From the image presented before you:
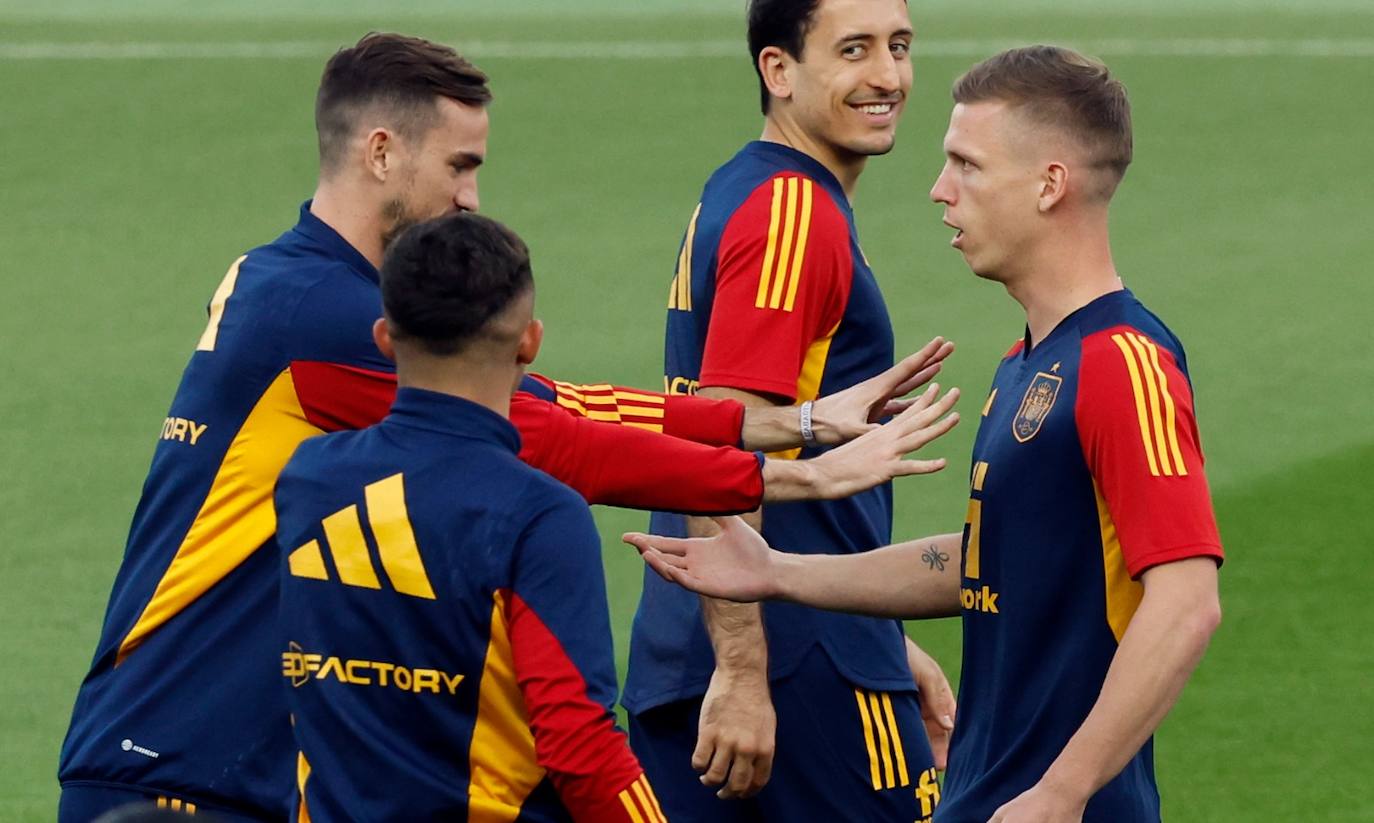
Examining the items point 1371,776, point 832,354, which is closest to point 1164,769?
point 1371,776

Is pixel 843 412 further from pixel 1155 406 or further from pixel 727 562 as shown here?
pixel 1155 406

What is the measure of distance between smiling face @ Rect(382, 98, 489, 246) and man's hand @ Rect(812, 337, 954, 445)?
822 mm

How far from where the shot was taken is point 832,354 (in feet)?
16.4

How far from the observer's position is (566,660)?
3.50 metres

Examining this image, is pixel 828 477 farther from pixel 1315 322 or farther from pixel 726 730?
pixel 1315 322

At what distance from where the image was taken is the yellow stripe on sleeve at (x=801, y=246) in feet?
15.9

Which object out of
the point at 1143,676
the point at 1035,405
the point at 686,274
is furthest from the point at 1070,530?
the point at 686,274

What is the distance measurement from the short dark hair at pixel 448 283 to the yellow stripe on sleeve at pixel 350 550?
296 millimetres

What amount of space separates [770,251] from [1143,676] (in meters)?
1.49

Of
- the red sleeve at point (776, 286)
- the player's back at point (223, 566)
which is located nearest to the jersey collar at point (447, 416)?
the player's back at point (223, 566)

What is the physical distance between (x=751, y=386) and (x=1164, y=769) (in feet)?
9.63

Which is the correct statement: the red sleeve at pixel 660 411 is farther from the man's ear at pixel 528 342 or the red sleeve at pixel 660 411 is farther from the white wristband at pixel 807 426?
the man's ear at pixel 528 342

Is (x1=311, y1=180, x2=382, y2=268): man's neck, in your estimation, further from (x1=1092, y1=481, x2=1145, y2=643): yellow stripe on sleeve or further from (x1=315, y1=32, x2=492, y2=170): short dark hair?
(x1=1092, y1=481, x2=1145, y2=643): yellow stripe on sleeve

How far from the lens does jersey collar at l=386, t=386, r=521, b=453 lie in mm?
3602
